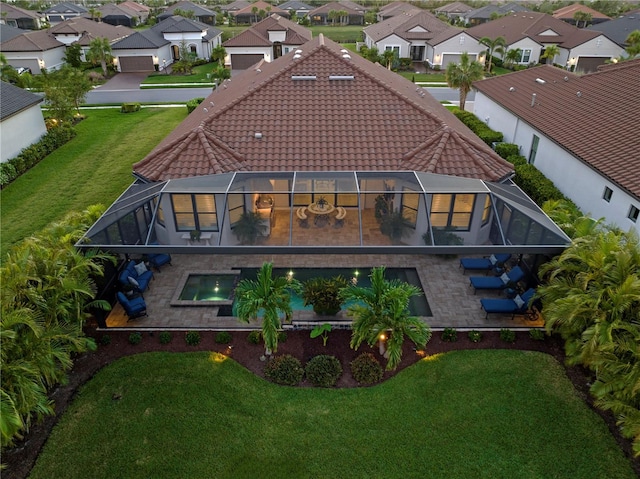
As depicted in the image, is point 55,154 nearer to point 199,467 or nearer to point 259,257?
point 259,257

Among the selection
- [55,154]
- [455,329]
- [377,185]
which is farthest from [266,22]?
[455,329]

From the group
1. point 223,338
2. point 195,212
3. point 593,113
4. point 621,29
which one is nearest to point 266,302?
point 223,338

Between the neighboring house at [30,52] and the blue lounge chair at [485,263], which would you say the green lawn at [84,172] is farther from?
the neighboring house at [30,52]

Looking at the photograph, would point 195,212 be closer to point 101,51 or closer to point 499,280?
point 499,280

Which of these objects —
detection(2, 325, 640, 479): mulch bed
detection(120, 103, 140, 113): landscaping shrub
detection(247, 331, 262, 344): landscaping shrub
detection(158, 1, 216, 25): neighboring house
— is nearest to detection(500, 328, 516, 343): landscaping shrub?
detection(2, 325, 640, 479): mulch bed

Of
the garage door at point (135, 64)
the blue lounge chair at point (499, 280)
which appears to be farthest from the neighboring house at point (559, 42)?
the blue lounge chair at point (499, 280)
